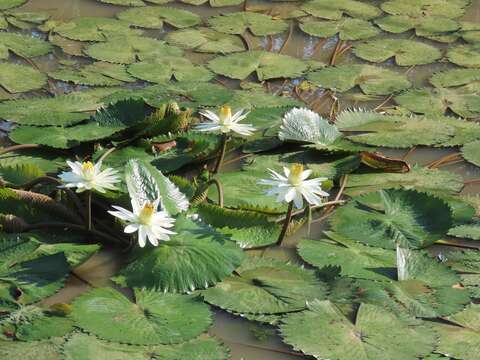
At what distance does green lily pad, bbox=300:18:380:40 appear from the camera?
4.21 metres

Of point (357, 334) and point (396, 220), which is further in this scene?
point (396, 220)

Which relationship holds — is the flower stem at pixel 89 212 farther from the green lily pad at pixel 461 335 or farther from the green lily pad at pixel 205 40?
the green lily pad at pixel 205 40

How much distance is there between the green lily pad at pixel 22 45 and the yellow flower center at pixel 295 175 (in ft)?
6.46

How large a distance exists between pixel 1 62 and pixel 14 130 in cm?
88

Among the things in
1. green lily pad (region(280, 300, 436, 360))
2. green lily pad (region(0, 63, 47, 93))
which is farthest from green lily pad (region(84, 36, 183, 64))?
green lily pad (region(280, 300, 436, 360))

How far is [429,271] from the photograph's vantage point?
226 centimetres

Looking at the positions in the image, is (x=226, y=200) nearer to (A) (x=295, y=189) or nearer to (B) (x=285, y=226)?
(B) (x=285, y=226)

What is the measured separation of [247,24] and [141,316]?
101 inches

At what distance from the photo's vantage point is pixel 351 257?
7.63ft

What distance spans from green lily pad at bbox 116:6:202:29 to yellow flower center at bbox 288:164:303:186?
2.17 m

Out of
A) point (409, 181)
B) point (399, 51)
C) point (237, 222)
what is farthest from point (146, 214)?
point (399, 51)

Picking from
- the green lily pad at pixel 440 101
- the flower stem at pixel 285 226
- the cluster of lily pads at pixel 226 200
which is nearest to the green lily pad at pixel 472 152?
the cluster of lily pads at pixel 226 200

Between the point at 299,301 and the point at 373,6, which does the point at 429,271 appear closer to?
the point at 299,301

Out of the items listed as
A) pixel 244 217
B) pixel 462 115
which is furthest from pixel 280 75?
pixel 244 217
